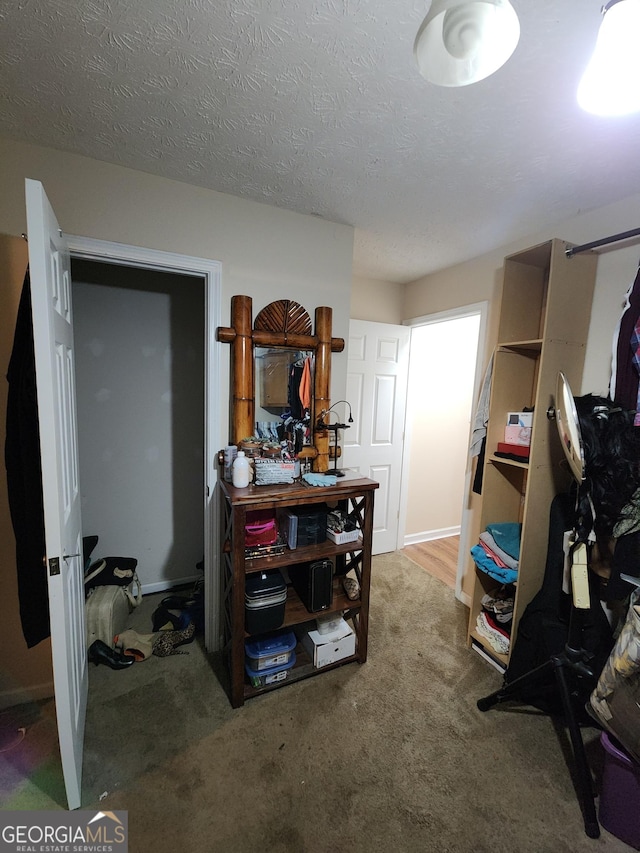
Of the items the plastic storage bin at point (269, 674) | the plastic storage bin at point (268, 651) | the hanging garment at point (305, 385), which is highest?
the hanging garment at point (305, 385)

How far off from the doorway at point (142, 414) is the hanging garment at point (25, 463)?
1.12 m

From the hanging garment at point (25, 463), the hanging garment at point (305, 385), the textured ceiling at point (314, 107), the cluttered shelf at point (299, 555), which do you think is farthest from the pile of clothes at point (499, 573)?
the hanging garment at point (25, 463)

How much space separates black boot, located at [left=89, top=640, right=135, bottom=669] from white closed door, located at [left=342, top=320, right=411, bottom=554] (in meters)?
1.86

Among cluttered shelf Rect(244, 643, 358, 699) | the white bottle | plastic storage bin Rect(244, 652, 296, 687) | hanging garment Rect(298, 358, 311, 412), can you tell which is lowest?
cluttered shelf Rect(244, 643, 358, 699)

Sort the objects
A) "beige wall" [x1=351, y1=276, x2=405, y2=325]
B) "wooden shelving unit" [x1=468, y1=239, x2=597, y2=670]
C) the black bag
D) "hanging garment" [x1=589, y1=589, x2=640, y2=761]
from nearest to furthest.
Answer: "hanging garment" [x1=589, y1=589, x2=640, y2=761]
the black bag
"wooden shelving unit" [x1=468, y1=239, x2=597, y2=670]
"beige wall" [x1=351, y1=276, x2=405, y2=325]

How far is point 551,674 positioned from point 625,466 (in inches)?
42.4

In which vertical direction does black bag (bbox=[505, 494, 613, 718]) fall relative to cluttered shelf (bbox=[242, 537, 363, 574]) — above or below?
below

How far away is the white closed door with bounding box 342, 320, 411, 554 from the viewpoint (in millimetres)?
2920

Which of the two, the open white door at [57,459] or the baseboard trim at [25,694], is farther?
the baseboard trim at [25,694]

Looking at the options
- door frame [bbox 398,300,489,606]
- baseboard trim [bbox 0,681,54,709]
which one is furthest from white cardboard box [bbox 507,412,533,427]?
baseboard trim [bbox 0,681,54,709]

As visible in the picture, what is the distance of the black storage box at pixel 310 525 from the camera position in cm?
178

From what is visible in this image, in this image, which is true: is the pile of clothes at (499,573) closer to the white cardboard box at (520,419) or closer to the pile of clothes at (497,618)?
the pile of clothes at (497,618)

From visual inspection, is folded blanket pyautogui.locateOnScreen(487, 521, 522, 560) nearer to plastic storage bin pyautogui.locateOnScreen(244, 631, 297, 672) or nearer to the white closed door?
the white closed door

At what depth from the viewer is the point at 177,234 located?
5.78 ft
